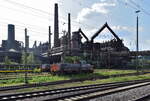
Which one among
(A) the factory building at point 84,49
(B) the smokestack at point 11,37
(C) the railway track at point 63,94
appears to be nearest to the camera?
(C) the railway track at point 63,94

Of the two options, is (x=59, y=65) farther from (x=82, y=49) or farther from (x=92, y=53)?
(x=82, y=49)

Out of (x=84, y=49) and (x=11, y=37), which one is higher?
(x=11, y=37)

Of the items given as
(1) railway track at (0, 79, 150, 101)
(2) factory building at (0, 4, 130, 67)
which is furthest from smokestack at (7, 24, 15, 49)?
(1) railway track at (0, 79, 150, 101)

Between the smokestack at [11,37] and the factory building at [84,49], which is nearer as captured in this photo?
the factory building at [84,49]

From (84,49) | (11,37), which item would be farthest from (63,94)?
(11,37)

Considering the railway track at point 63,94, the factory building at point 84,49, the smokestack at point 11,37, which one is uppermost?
the smokestack at point 11,37

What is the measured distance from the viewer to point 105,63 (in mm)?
83375

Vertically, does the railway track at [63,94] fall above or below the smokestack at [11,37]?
below

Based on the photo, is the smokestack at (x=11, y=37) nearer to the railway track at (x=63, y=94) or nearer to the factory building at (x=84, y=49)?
the factory building at (x=84, y=49)

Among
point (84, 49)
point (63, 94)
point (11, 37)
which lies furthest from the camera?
point (11, 37)

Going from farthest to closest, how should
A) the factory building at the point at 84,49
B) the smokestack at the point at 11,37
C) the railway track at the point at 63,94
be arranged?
the smokestack at the point at 11,37
the factory building at the point at 84,49
the railway track at the point at 63,94

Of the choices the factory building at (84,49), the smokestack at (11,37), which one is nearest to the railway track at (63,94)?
the factory building at (84,49)

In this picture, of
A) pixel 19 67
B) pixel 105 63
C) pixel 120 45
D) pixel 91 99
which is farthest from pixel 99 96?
pixel 120 45

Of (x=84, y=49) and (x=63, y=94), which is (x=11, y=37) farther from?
(x=63, y=94)
